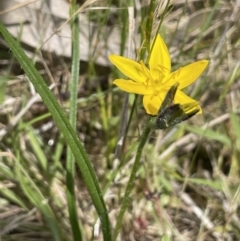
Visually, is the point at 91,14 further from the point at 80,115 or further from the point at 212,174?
the point at 212,174

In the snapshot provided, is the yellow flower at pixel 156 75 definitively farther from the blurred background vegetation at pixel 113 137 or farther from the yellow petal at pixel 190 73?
the blurred background vegetation at pixel 113 137

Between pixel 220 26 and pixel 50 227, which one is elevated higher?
pixel 220 26

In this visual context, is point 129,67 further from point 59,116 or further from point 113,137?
point 113,137

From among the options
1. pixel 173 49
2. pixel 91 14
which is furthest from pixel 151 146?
pixel 91 14

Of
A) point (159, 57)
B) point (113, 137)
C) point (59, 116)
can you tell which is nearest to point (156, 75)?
point (159, 57)

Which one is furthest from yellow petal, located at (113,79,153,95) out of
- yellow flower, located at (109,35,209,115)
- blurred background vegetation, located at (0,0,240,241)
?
blurred background vegetation, located at (0,0,240,241)

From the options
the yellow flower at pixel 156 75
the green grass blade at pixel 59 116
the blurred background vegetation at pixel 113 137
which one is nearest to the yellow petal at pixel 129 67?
the yellow flower at pixel 156 75
